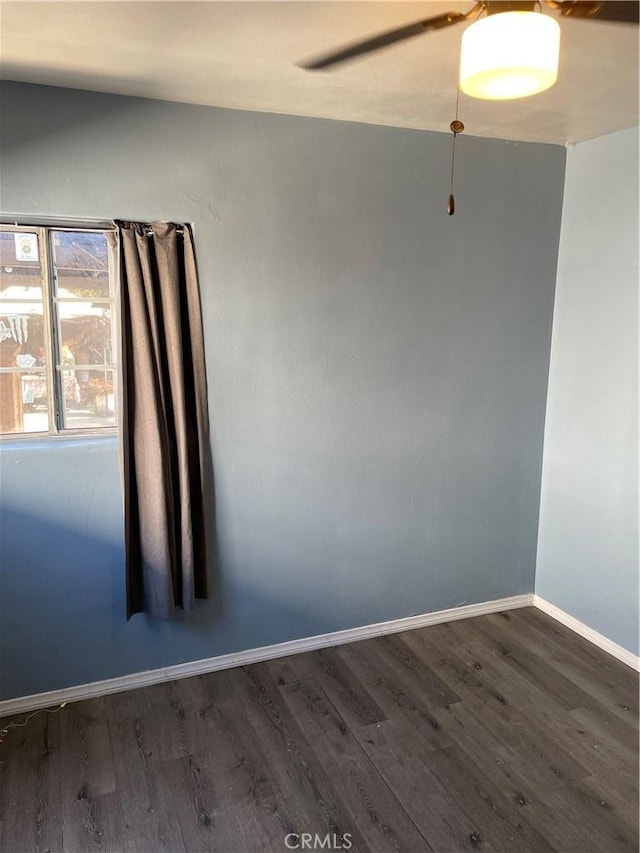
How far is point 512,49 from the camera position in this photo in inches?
49.0

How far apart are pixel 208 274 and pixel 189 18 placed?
0.96 m

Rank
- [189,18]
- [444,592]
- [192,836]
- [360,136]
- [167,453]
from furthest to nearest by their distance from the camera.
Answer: [444,592] → [360,136] → [167,453] → [192,836] → [189,18]

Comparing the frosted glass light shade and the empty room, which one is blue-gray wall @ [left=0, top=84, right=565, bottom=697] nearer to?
the empty room

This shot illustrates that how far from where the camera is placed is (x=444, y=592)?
3.22 meters

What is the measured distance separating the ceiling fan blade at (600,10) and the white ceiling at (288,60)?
A: 6.7 inches

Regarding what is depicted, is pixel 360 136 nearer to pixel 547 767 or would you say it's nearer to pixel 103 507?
pixel 103 507

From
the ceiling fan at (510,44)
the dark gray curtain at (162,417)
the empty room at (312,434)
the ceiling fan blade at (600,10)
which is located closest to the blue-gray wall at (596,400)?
the empty room at (312,434)

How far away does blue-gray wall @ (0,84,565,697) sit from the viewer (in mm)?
2379

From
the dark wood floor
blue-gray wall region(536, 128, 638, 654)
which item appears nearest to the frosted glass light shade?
blue-gray wall region(536, 128, 638, 654)

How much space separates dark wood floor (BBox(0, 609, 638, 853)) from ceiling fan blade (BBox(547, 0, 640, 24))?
231 centimetres

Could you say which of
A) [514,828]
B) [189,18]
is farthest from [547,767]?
[189,18]

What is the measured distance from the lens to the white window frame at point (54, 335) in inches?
92.0

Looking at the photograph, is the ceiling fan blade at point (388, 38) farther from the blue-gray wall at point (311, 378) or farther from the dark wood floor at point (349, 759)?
the dark wood floor at point (349, 759)

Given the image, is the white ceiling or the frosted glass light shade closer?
the frosted glass light shade
